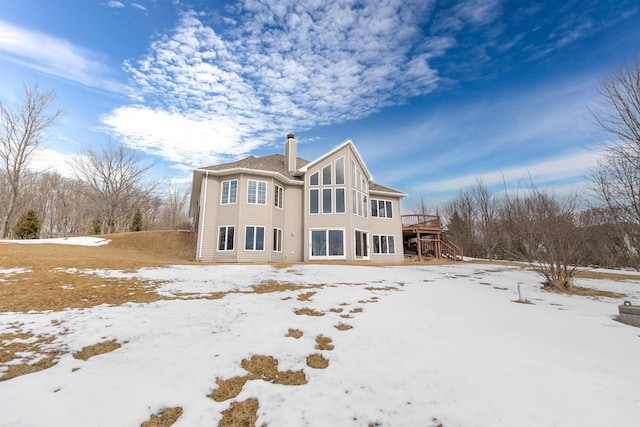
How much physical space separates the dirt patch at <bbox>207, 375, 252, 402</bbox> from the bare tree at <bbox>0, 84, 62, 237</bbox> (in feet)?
98.3

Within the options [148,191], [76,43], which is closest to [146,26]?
[76,43]

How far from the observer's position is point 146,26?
1234 centimetres

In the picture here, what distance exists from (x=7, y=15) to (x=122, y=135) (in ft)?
61.7

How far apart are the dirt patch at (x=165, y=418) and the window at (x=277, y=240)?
14.2m

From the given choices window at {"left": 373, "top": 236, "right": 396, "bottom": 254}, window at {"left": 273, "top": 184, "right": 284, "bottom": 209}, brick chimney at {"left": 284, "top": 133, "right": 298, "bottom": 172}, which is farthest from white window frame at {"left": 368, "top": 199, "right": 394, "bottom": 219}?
window at {"left": 273, "top": 184, "right": 284, "bottom": 209}

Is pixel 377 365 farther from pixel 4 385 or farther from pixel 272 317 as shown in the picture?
pixel 4 385

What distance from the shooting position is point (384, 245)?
66.7ft

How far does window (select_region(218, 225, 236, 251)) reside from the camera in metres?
15.5

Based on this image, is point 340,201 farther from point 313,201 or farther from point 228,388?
point 228,388

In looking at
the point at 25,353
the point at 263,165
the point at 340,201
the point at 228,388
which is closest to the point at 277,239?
the point at 340,201

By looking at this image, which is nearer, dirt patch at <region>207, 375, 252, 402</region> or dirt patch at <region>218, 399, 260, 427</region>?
dirt patch at <region>218, 399, 260, 427</region>

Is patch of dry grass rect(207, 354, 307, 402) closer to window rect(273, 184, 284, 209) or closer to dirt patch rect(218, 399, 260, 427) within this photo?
dirt patch rect(218, 399, 260, 427)

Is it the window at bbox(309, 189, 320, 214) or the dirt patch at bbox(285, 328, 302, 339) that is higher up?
the window at bbox(309, 189, 320, 214)

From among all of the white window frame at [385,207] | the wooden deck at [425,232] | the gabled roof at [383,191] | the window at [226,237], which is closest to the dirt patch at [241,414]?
the window at [226,237]
